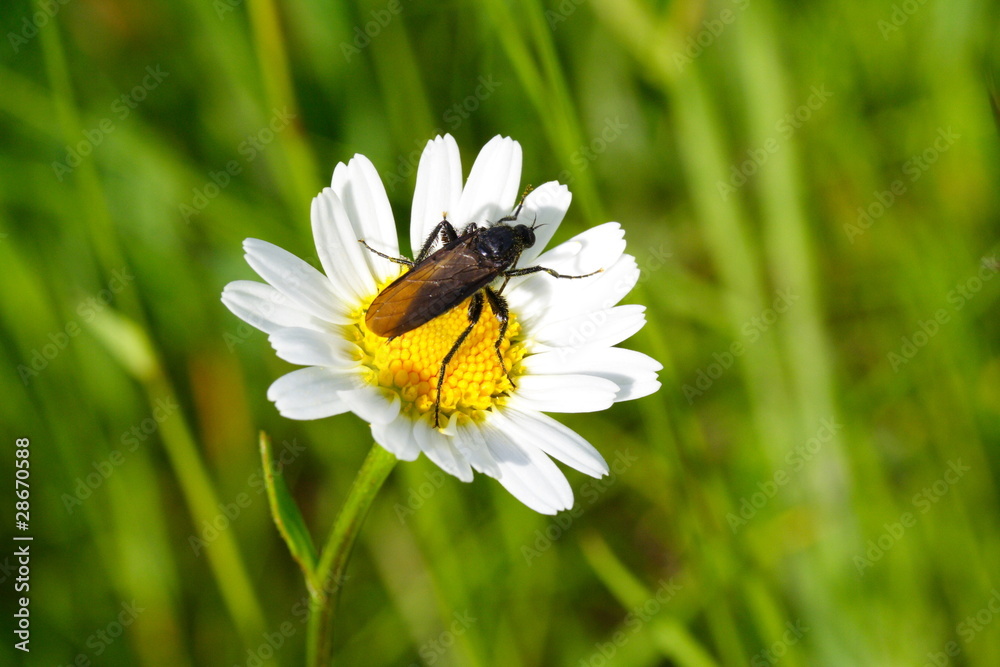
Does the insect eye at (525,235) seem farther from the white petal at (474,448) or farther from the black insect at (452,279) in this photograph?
the white petal at (474,448)

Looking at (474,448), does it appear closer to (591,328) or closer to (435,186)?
(591,328)

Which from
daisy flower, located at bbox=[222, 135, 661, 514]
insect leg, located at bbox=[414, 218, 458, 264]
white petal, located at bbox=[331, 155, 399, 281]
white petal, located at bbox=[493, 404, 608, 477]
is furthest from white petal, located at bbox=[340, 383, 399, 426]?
insect leg, located at bbox=[414, 218, 458, 264]

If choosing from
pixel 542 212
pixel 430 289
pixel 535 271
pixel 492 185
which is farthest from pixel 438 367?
pixel 542 212

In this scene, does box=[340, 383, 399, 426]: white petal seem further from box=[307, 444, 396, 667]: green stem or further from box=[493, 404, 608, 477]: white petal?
box=[493, 404, 608, 477]: white petal

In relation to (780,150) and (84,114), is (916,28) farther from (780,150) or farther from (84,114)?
(84,114)

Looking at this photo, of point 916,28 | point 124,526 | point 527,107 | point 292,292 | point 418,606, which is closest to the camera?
point 292,292

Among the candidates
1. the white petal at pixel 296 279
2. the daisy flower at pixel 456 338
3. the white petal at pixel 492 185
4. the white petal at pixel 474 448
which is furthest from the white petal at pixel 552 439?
the white petal at pixel 492 185

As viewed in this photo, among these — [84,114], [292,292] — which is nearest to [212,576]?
[292,292]
